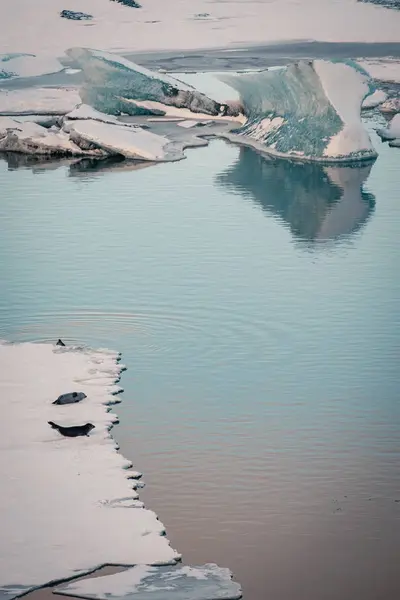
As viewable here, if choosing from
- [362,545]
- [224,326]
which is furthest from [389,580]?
[224,326]

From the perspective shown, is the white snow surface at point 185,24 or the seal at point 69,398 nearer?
the seal at point 69,398

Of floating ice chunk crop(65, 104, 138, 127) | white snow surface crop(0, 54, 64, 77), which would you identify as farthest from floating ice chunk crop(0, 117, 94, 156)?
white snow surface crop(0, 54, 64, 77)

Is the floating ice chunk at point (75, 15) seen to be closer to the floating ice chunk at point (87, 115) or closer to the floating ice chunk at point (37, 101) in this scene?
the floating ice chunk at point (37, 101)

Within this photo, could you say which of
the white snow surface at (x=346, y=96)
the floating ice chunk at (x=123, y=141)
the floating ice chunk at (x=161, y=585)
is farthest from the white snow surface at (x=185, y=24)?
the floating ice chunk at (x=161, y=585)

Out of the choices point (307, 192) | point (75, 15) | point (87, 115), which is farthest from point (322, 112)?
point (75, 15)

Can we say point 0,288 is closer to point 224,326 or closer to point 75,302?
point 75,302

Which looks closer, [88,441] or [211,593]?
[211,593]
